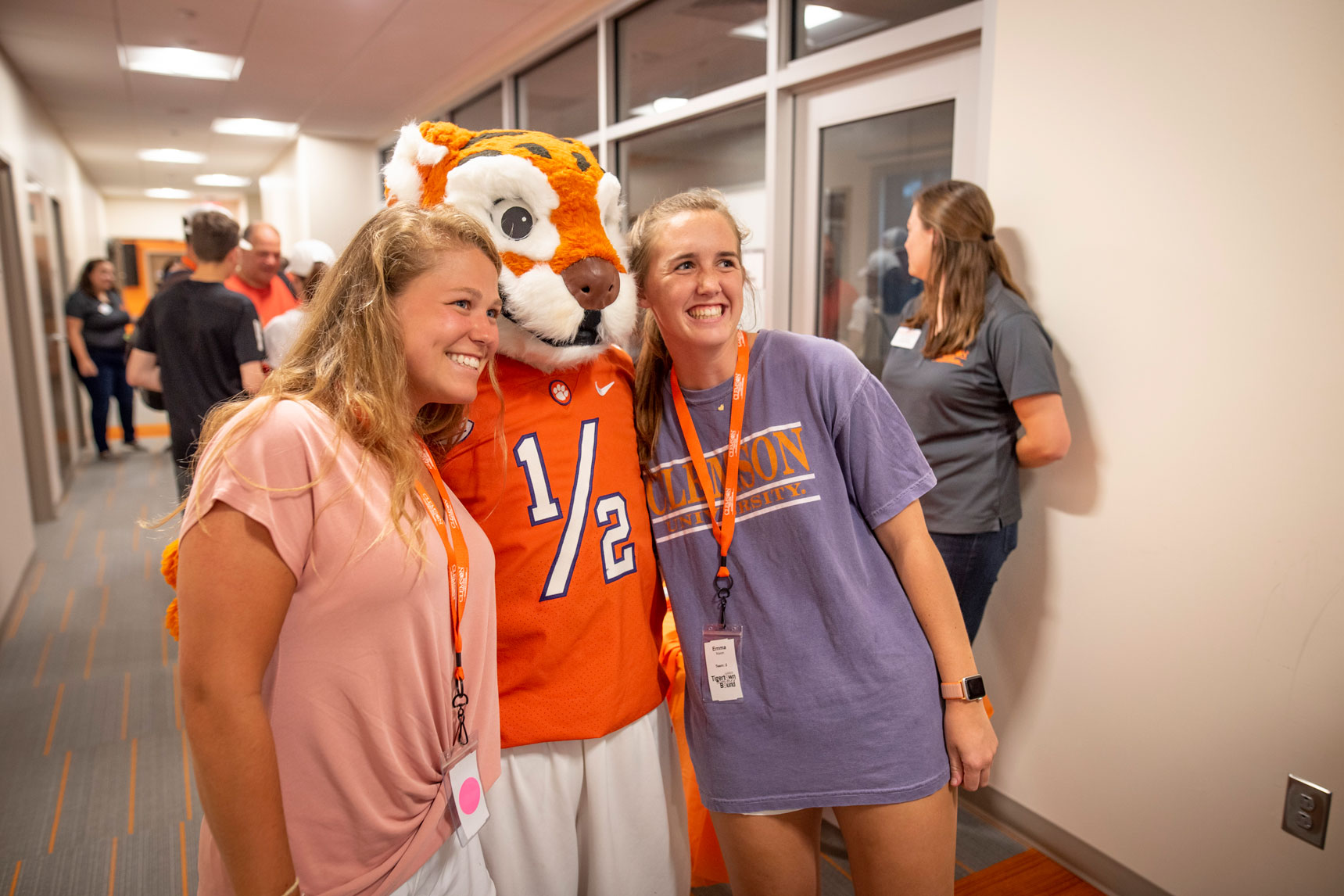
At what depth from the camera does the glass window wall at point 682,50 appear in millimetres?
3350

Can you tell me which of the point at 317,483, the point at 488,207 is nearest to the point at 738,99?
the point at 488,207

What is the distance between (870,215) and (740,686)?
6.74 ft

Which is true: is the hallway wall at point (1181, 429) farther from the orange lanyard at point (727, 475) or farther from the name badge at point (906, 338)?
the orange lanyard at point (727, 475)

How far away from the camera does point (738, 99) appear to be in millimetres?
3322

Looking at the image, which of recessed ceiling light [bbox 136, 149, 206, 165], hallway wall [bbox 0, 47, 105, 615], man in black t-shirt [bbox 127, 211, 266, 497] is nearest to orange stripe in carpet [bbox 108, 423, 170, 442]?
Answer: hallway wall [bbox 0, 47, 105, 615]

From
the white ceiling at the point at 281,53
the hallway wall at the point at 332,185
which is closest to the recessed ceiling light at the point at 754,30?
the white ceiling at the point at 281,53

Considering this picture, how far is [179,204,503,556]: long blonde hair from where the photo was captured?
962 millimetres

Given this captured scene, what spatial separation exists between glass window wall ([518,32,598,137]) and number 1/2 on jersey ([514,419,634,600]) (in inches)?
153

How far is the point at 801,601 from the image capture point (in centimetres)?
124

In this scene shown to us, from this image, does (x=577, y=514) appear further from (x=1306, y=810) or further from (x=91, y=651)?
(x=91, y=651)

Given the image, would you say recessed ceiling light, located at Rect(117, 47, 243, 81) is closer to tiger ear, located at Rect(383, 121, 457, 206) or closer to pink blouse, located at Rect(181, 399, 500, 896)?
tiger ear, located at Rect(383, 121, 457, 206)

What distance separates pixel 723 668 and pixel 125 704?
276 cm

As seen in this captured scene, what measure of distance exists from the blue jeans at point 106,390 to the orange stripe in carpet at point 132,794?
564 cm

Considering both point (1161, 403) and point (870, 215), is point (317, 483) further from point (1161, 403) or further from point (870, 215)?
point (870, 215)
